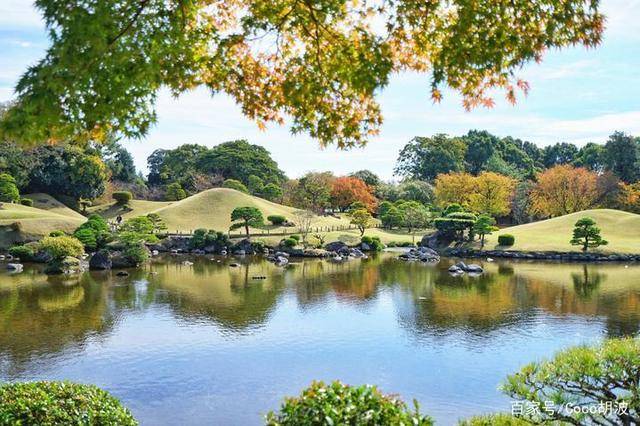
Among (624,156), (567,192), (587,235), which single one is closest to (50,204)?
(587,235)

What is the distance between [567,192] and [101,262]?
134ft

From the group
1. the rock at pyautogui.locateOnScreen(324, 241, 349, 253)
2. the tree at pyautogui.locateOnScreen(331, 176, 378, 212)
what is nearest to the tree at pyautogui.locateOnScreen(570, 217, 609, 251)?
the rock at pyautogui.locateOnScreen(324, 241, 349, 253)

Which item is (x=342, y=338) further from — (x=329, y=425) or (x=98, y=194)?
(x=98, y=194)

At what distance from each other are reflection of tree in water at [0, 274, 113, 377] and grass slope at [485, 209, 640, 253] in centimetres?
2738

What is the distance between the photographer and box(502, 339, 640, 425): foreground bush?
20.1 ft

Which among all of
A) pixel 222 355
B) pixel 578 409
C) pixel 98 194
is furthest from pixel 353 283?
pixel 98 194

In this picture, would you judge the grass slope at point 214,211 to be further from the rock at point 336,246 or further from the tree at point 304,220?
the rock at point 336,246

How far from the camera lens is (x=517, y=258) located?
36.1m

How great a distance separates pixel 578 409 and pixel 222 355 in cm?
913

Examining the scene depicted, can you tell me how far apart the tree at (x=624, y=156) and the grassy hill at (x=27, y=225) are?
47.9 m

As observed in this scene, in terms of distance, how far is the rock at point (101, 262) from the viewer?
93.6ft

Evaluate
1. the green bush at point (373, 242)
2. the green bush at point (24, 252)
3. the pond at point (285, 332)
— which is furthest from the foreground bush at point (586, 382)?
the green bush at point (373, 242)

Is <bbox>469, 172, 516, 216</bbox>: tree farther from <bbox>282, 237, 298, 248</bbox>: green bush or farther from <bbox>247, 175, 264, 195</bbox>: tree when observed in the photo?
<bbox>247, 175, 264, 195</bbox>: tree

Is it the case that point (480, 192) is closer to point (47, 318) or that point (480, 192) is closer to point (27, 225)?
point (27, 225)
